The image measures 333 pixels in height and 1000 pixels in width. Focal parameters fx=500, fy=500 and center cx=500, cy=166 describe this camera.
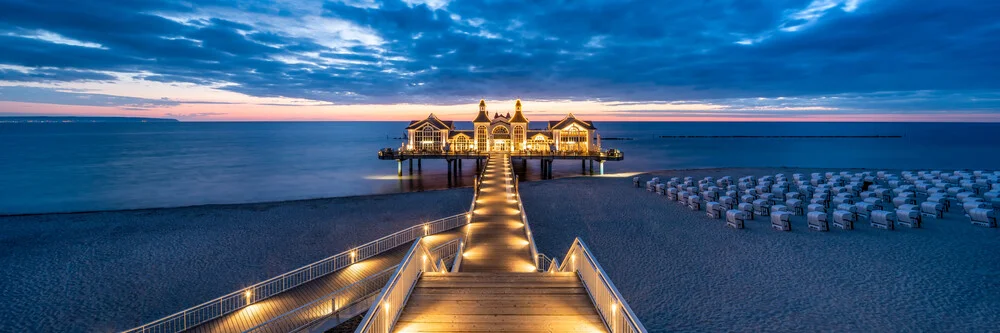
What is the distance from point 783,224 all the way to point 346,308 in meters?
15.3

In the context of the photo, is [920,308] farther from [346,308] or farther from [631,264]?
[346,308]

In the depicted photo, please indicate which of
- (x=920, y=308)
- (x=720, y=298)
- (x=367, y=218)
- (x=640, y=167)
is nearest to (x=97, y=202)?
(x=367, y=218)

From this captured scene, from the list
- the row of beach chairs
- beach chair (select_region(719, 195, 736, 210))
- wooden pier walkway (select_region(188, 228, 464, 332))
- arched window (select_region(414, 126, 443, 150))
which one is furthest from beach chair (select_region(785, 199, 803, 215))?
arched window (select_region(414, 126, 443, 150))

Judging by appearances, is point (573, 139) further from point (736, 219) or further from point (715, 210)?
point (736, 219)

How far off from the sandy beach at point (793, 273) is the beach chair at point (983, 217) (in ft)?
1.19

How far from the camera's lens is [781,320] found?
10672mm

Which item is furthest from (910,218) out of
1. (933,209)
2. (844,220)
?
(933,209)

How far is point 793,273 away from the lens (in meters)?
13.5

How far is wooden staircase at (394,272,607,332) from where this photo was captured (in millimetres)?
6109

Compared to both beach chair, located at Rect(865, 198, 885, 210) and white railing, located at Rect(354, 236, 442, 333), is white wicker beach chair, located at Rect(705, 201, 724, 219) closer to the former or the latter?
beach chair, located at Rect(865, 198, 885, 210)

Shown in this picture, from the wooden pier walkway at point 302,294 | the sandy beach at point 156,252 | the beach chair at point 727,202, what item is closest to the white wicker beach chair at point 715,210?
the beach chair at point 727,202

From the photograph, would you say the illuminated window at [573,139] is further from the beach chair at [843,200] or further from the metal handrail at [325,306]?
the metal handrail at [325,306]

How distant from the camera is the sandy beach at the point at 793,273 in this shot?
10.7 m

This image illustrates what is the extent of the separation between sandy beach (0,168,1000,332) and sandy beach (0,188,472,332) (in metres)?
0.06
